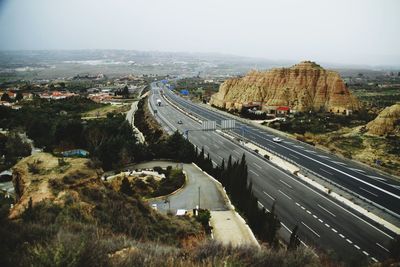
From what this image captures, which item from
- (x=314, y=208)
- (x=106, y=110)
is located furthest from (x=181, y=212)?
(x=106, y=110)

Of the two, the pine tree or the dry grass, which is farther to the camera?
the dry grass

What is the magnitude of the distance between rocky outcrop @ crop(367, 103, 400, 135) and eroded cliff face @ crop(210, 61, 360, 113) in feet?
79.3

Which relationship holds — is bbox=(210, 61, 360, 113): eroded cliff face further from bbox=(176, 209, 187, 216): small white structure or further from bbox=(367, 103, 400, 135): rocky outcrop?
bbox=(176, 209, 187, 216): small white structure

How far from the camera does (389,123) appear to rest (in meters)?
57.9

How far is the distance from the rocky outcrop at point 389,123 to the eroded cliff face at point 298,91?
24165 millimetres

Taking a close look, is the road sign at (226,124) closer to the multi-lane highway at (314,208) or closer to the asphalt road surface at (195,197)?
the multi-lane highway at (314,208)

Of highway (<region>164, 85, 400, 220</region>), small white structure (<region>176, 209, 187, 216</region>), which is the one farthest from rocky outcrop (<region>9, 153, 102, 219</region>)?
highway (<region>164, 85, 400, 220</region>)

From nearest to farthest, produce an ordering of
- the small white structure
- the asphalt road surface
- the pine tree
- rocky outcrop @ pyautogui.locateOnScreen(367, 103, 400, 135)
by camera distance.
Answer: the small white structure
the asphalt road surface
the pine tree
rocky outcrop @ pyautogui.locateOnScreen(367, 103, 400, 135)

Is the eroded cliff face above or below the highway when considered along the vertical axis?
above

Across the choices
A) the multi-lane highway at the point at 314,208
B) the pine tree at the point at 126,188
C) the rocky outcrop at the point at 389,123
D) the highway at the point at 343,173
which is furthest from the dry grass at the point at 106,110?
the rocky outcrop at the point at 389,123

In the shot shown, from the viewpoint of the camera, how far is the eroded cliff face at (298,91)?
85625 mm

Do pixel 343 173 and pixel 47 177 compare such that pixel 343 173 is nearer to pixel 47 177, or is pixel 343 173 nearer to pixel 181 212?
pixel 181 212

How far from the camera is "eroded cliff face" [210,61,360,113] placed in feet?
281

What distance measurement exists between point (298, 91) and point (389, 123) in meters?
33.6
